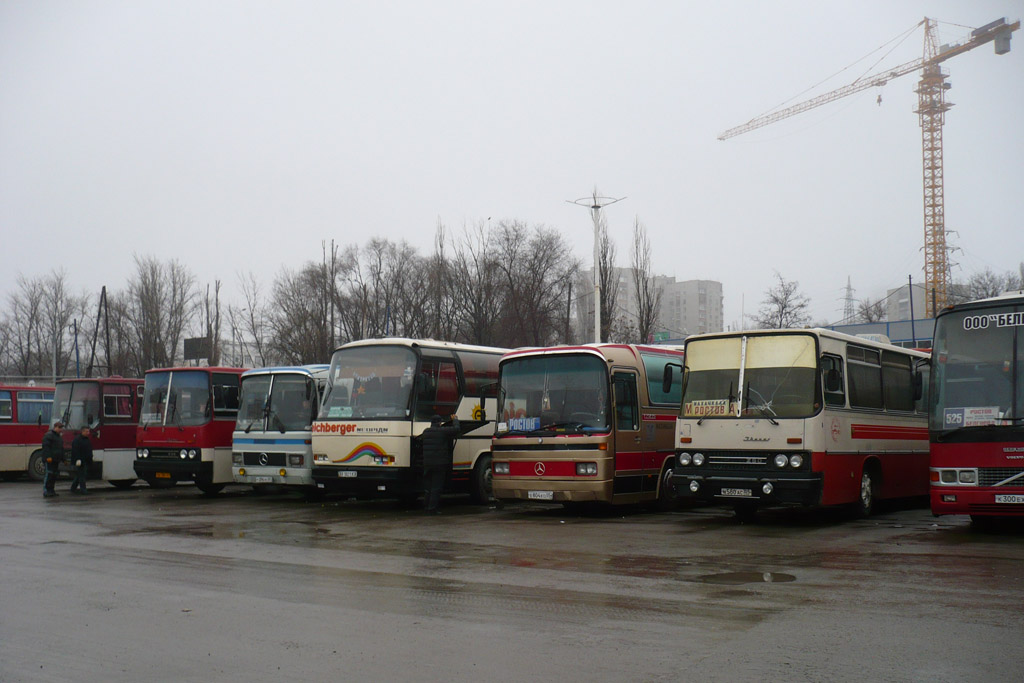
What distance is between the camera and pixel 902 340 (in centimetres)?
5209

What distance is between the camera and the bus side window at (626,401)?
54.5ft

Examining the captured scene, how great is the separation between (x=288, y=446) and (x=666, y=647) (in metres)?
14.8

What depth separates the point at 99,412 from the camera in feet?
86.7

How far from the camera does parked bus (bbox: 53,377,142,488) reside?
26344 millimetres

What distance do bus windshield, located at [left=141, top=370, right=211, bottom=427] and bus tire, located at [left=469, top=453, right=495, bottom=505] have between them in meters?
6.87

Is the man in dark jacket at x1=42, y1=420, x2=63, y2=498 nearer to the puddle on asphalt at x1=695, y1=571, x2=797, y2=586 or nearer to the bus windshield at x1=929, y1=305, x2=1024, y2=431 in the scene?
the puddle on asphalt at x1=695, y1=571, x2=797, y2=586

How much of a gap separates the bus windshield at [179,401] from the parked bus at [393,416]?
4.73 metres

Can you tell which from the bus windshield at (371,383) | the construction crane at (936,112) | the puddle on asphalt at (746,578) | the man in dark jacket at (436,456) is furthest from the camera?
the construction crane at (936,112)

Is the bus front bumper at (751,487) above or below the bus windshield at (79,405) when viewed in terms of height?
below

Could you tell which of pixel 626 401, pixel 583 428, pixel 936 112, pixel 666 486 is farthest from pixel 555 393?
pixel 936 112

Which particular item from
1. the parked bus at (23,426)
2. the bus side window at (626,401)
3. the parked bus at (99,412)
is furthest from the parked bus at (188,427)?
the bus side window at (626,401)

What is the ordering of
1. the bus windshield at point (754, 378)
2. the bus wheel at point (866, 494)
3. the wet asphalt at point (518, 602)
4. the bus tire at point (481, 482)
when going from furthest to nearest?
the bus tire at point (481, 482), the bus wheel at point (866, 494), the bus windshield at point (754, 378), the wet asphalt at point (518, 602)

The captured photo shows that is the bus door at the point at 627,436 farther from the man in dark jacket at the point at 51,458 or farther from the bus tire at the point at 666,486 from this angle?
the man in dark jacket at the point at 51,458

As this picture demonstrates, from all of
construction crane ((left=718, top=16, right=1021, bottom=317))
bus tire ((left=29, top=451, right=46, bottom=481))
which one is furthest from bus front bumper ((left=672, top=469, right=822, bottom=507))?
construction crane ((left=718, top=16, right=1021, bottom=317))
